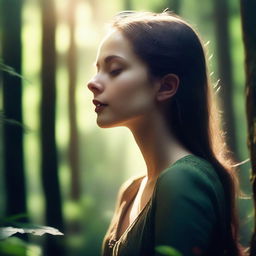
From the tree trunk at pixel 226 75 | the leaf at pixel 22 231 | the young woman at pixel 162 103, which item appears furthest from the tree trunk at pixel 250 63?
the tree trunk at pixel 226 75

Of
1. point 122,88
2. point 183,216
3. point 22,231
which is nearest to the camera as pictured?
point 22,231

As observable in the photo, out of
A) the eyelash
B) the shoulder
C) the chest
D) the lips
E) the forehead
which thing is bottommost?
the chest

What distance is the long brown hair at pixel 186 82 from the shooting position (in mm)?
2270

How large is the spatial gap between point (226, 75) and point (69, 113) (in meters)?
3.07

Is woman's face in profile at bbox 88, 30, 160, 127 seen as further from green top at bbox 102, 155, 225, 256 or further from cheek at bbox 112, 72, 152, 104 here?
green top at bbox 102, 155, 225, 256

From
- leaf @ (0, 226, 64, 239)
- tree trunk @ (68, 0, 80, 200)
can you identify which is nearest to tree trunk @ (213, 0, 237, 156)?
tree trunk @ (68, 0, 80, 200)

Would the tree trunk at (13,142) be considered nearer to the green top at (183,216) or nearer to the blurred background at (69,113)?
the blurred background at (69,113)

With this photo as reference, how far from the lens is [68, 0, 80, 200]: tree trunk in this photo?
39.8 feet

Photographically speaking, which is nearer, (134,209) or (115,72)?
(115,72)

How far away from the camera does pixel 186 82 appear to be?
230 centimetres

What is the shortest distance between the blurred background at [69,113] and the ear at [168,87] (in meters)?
0.39

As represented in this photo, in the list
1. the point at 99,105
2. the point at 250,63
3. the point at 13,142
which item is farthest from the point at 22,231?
the point at 13,142

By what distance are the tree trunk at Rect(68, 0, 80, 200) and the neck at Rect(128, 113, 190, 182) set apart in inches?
385

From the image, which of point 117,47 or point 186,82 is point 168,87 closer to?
point 186,82
